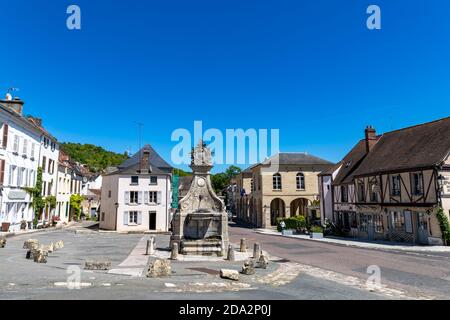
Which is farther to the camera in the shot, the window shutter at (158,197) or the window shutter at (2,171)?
the window shutter at (158,197)

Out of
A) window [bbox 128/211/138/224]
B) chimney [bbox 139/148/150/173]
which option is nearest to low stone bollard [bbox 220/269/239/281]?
window [bbox 128/211/138/224]

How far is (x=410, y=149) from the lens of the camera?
77.0 feet

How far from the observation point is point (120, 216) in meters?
33.3

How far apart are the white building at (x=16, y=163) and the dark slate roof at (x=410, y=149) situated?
2601cm

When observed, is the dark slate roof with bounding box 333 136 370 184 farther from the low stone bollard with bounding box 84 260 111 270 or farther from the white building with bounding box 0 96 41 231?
the white building with bounding box 0 96 41 231

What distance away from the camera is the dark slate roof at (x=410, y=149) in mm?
20750

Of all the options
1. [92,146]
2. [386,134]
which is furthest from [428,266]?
[92,146]

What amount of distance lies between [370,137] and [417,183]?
893 centimetres

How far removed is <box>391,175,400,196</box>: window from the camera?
22641 millimetres

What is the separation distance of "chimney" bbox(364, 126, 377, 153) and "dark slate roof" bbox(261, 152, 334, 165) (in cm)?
1057

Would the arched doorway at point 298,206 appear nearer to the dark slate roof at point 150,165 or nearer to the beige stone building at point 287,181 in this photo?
the beige stone building at point 287,181

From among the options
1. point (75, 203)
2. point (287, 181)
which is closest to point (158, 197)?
point (75, 203)

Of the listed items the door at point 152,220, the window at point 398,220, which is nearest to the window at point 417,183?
the window at point 398,220

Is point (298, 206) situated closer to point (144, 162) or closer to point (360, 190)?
point (360, 190)
